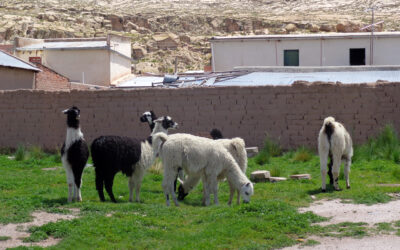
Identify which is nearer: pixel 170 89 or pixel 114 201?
pixel 114 201

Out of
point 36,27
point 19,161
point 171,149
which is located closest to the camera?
point 171,149

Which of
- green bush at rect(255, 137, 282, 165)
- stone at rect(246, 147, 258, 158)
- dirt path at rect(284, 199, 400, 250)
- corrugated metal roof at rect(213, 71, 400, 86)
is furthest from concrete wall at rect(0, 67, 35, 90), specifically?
dirt path at rect(284, 199, 400, 250)

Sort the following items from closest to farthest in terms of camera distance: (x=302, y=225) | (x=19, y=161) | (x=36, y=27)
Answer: (x=302, y=225), (x=19, y=161), (x=36, y=27)

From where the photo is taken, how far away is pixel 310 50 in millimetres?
31734

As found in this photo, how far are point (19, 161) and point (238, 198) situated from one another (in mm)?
8492

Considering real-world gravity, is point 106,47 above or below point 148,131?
above

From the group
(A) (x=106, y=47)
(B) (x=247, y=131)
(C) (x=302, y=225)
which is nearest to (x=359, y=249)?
(C) (x=302, y=225)

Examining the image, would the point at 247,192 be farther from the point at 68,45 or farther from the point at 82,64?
the point at 68,45

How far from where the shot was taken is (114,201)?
1199cm

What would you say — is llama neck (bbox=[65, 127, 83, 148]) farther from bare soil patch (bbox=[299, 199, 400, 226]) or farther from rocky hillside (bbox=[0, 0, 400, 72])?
rocky hillside (bbox=[0, 0, 400, 72])

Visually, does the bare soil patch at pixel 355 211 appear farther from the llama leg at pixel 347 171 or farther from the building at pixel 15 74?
the building at pixel 15 74

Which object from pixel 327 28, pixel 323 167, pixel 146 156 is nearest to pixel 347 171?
pixel 323 167

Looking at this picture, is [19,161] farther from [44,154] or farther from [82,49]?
[82,49]

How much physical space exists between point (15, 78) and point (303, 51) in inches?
562
